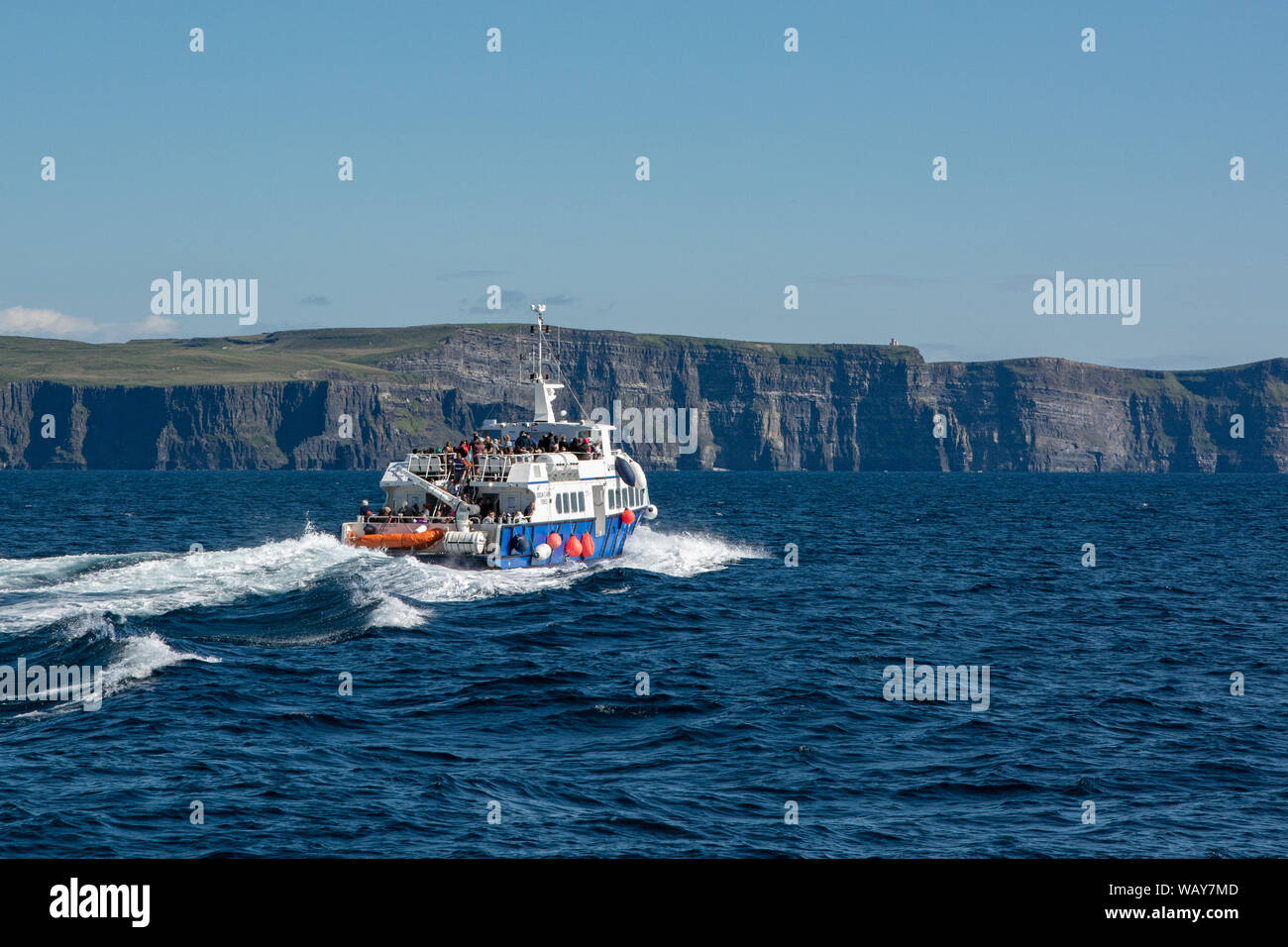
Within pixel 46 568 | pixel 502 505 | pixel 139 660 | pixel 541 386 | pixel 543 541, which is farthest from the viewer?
pixel 541 386

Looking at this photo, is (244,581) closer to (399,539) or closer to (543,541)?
(399,539)

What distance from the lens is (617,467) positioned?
200 feet

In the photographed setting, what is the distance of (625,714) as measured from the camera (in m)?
28.0

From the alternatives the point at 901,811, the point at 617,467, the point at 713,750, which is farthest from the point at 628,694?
the point at 617,467

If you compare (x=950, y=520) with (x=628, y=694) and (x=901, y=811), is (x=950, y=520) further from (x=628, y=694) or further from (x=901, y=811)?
(x=901, y=811)

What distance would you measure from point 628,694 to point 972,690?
904 centimetres

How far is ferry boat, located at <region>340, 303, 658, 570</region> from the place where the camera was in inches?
2034

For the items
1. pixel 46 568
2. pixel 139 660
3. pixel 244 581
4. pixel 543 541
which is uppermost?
pixel 543 541
